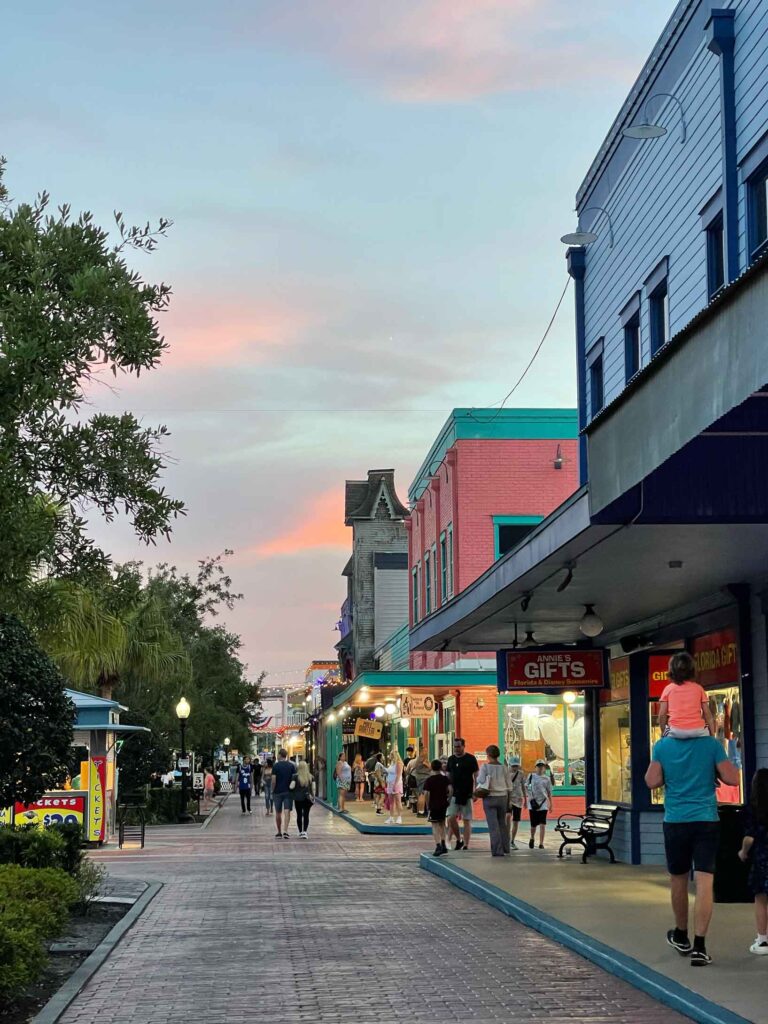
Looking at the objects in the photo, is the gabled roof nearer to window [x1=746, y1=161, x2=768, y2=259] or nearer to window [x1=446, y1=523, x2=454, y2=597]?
window [x1=446, y1=523, x2=454, y2=597]

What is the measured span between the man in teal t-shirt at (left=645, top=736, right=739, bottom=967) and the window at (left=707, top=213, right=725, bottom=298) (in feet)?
22.9

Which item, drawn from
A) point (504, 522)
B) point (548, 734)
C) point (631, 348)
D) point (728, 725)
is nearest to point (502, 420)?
point (504, 522)

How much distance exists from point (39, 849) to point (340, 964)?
488 centimetres

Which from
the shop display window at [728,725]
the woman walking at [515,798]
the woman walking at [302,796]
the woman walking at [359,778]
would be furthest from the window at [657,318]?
the woman walking at [359,778]

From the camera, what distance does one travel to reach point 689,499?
1045 centimetres

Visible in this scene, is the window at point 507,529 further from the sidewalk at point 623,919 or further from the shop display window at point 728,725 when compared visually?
the shop display window at point 728,725

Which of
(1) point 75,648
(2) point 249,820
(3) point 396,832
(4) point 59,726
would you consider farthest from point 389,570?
(4) point 59,726

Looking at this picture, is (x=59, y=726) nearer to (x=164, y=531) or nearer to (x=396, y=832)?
(x=164, y=531)

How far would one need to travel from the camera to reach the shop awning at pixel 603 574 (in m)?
12.5

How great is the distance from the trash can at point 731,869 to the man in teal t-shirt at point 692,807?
4023 millimetres

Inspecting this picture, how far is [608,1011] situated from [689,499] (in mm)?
3597

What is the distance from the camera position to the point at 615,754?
21656 mm

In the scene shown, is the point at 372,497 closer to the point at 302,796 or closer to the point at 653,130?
the point at 302,796

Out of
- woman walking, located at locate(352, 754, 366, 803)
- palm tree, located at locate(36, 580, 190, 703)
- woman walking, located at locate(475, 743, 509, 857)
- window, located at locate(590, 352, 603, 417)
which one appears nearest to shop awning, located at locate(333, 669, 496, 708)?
palm tree, located at locate(36, 580, 190, 703)
